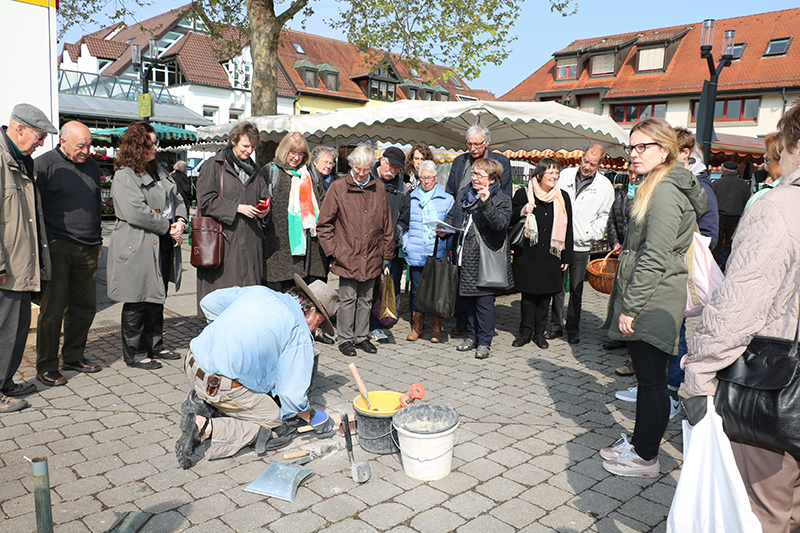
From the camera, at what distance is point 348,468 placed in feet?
11.3

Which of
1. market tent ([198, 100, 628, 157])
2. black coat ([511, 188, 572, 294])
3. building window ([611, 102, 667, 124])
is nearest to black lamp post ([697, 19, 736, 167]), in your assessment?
market tent ([198, 100, 628, 157])

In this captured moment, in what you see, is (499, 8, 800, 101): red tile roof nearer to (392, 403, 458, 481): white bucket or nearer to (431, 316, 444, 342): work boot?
(431, 316, 444, 342): work boot

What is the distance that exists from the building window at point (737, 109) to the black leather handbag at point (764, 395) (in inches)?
1396

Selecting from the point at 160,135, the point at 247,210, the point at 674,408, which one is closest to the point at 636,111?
the point at 160,135

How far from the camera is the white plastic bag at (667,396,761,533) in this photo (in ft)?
6.61

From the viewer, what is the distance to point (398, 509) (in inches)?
119

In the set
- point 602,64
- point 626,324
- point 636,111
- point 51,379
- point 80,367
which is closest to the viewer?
point 626,324

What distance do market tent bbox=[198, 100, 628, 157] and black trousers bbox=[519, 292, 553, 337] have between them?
6.86 feet

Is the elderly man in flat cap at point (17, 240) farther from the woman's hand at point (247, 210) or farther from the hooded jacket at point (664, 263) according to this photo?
the hooded jacket at point (664, 263)

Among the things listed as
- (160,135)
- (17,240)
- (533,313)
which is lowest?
(533,313)

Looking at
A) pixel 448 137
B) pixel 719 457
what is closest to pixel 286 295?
pixel 719 457

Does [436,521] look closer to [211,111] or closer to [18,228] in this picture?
[18,228]

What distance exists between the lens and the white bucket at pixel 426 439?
3.23m

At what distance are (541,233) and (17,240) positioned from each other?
15.3 ft
